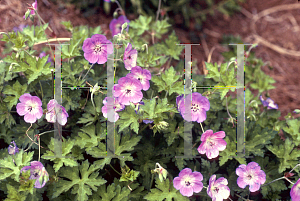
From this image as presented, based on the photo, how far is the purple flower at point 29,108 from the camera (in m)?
1.53

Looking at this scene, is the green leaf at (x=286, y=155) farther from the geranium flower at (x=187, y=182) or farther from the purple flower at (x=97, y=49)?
the purple flower at (x=97, y=49)

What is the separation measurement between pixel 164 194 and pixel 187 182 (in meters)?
0.14

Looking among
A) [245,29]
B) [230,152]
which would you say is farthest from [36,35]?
[245,29]

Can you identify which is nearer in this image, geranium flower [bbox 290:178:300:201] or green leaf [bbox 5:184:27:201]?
green leaf [bbox 5:184:27:201]

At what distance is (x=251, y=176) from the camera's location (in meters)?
1.56

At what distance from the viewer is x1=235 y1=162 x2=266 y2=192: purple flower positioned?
5.07 ft

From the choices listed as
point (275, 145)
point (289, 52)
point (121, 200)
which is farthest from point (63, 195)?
point (289, 52)

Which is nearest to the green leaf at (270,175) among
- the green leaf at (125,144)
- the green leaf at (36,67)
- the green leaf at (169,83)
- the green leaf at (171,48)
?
the green leaf at (169,83)

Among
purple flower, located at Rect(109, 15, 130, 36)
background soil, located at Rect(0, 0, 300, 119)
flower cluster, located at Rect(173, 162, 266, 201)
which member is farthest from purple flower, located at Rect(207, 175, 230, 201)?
background soil, located at Rect(0, 0, 300, 119)

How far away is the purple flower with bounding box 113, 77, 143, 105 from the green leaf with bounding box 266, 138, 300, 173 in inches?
33.8

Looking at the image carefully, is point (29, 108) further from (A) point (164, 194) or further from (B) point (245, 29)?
(B) point (245, 29)

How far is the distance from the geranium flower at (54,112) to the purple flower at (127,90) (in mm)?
291

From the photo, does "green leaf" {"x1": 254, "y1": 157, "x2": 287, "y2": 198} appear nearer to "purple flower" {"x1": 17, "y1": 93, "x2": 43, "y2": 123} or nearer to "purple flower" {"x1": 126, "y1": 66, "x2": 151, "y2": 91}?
"purple flower" {"x1": 126, "y1": 66, "x2": 151, "y2": 91}

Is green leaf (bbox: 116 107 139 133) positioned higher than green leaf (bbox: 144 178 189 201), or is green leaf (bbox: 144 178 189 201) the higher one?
green leaf (bbox: 116 107 139 133)
